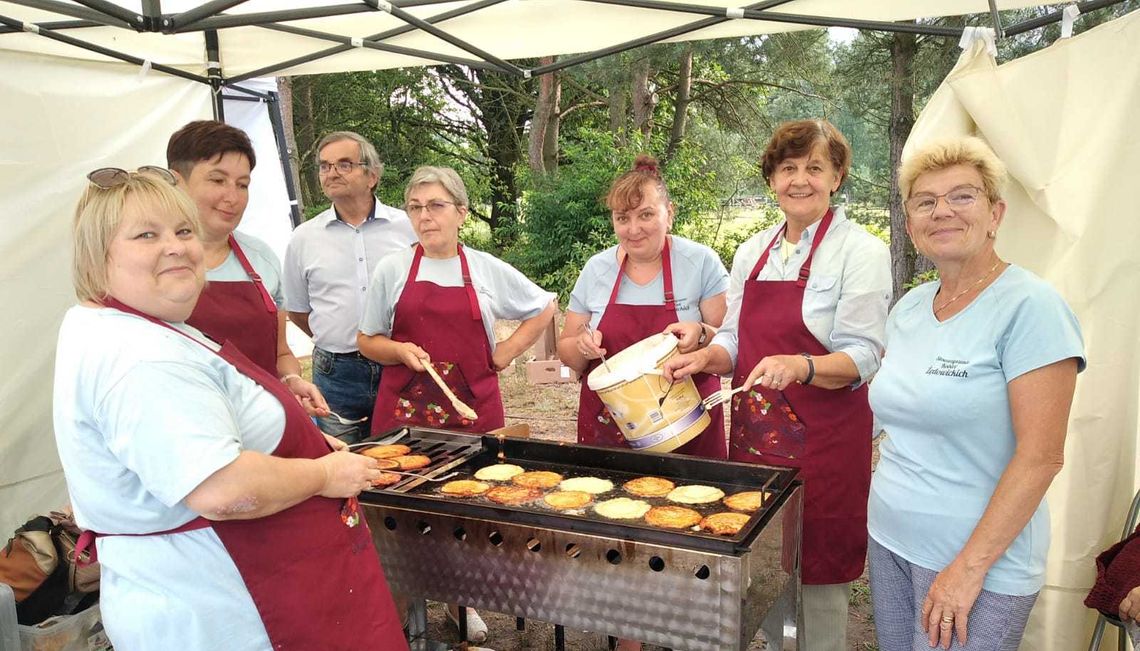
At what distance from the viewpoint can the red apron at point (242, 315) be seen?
9.08 ft

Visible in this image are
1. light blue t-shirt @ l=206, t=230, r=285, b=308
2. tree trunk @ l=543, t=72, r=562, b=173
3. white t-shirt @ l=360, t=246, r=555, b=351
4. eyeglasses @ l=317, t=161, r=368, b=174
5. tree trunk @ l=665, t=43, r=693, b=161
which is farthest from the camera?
tree trunk @ l=543, t=72, r=562, b=173

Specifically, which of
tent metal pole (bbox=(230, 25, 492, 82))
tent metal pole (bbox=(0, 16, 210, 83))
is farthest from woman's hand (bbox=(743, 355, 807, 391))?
tent metal pole (bbox=(0, 16, 210, 83))

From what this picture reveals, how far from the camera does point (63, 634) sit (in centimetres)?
251

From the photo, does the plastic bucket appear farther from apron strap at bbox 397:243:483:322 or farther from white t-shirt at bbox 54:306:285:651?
white t-shirt at bbox 54:306:285:651

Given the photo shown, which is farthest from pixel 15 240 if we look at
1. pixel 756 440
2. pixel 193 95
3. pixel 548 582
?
pixel 756 440

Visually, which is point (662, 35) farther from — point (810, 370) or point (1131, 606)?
point (1131, 606)

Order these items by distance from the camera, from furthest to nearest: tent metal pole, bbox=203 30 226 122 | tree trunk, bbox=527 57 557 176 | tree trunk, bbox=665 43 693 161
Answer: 1. tree trunk, bbox=527 57 557 176
2. tree trunk, bbox=665 43 693 161
3. tent metal pole, bbox=203 30 226 122

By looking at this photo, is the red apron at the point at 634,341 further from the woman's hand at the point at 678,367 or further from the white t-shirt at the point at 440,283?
the woman's hand at the point at 678,367

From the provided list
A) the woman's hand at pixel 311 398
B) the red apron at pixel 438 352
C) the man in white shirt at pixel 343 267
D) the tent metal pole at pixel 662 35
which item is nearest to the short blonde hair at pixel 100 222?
the woman's hand at pixel 311 398

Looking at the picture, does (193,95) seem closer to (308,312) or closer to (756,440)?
(308,312)

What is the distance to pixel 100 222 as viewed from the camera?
4.93 ft

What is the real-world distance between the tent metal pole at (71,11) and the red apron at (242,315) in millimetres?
851

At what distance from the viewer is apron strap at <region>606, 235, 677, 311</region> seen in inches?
123

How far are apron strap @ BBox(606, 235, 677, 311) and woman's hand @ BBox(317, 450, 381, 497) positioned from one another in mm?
1577
